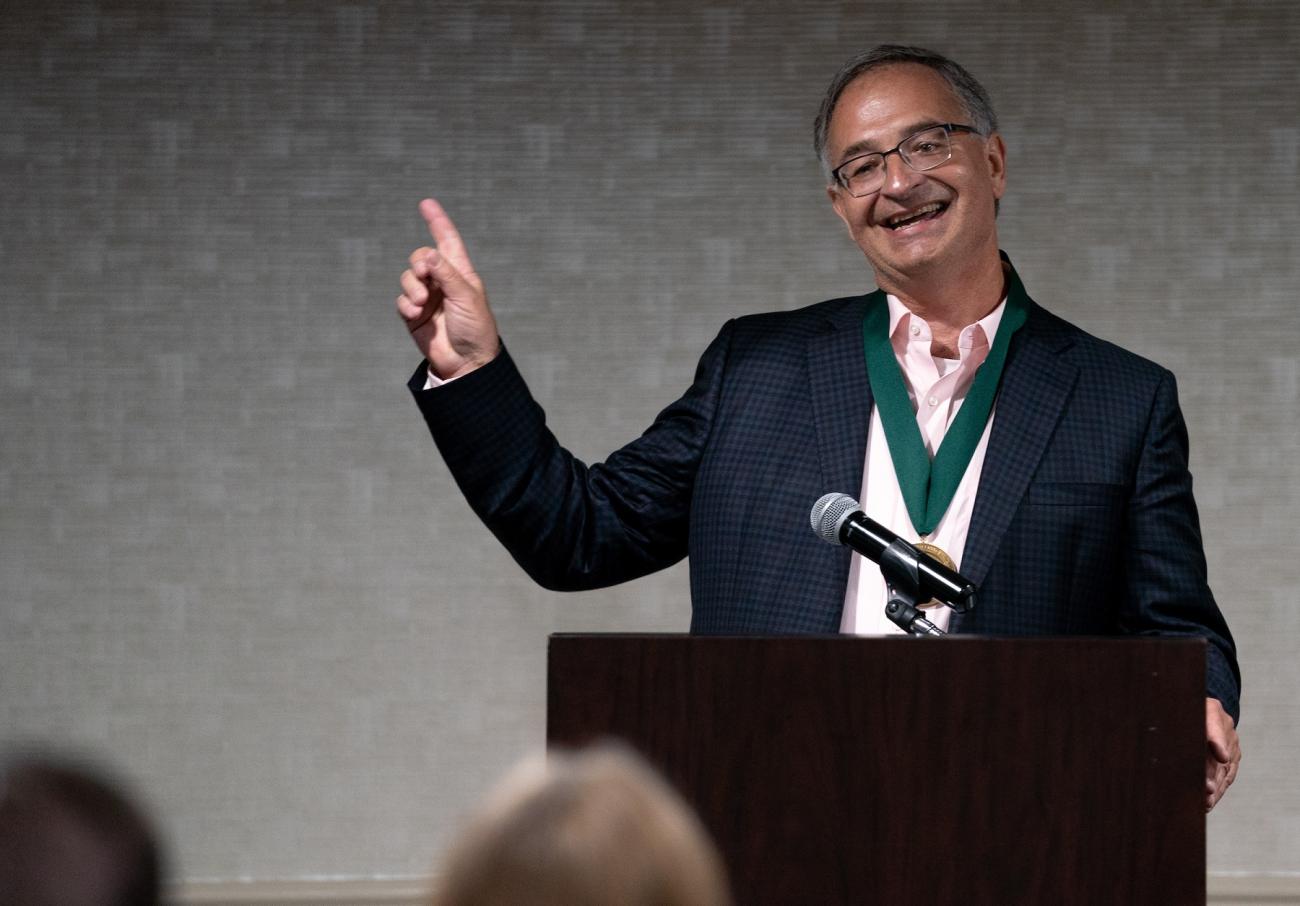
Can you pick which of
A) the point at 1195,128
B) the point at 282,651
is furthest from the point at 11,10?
the point at 1195,128

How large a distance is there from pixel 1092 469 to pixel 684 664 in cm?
78

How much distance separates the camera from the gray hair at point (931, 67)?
2123 mm

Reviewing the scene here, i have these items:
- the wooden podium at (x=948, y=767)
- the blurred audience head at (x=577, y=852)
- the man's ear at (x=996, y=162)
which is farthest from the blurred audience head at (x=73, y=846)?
the man's ear at (x=996, y=162)

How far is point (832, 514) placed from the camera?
61.5 inches

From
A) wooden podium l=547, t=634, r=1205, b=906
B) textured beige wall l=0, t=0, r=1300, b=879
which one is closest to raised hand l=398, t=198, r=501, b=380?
wooden podium l=547, t=634, r=1205, b=906

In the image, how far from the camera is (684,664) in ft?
4.34

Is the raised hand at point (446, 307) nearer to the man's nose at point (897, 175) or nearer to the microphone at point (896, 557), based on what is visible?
the microphone at point (896, 557)

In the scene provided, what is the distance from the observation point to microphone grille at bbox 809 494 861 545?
1555 millimetres

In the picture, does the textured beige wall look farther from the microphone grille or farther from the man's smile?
the microphone grille

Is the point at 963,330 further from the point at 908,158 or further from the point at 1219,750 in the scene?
the point at 1219,750

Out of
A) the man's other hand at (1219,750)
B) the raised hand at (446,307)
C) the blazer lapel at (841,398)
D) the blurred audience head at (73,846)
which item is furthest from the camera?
the blazer lapel at (841,398)

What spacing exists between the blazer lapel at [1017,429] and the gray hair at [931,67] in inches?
11.3

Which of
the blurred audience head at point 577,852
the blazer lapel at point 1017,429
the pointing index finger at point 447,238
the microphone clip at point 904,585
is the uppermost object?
the pointing index finger at point 447,238

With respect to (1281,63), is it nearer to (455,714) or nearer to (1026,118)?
(1026,118)
